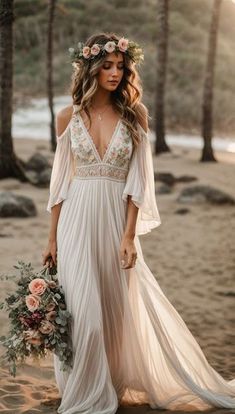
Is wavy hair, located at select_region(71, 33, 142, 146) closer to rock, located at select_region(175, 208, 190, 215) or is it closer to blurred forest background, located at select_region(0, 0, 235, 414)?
blurred forest background, located at select_region(0, 0, 235, 414)

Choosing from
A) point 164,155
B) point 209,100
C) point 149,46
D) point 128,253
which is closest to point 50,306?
point 128,253

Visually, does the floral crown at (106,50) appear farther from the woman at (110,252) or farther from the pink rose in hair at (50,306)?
the pink rose in hair at (50,306)

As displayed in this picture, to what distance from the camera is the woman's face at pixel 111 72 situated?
3.35 m

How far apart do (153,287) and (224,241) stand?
557 centimetres

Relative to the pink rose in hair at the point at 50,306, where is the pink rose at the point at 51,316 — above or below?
below

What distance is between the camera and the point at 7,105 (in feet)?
34.7

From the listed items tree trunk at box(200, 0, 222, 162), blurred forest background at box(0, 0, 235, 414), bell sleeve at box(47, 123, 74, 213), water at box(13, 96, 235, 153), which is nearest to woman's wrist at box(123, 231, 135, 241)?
bell sleeve at box(47, 123, 74, 213)

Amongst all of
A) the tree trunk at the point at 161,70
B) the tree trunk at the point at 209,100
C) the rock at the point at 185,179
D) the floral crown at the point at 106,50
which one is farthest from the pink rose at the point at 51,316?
the tree trunk at the point at 161,70

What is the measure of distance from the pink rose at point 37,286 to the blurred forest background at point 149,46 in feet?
39.1

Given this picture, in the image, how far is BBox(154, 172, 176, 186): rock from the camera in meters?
11.6

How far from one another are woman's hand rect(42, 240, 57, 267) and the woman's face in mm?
889

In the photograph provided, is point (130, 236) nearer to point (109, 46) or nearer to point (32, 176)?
point (109, 46)

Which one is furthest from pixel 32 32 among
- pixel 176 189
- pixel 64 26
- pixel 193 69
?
pixel 176 189

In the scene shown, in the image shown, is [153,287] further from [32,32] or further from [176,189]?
[32,32]
